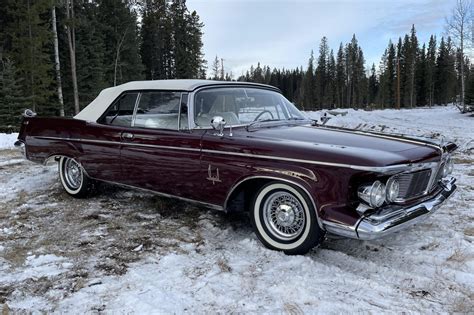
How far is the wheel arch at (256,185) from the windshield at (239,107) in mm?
768

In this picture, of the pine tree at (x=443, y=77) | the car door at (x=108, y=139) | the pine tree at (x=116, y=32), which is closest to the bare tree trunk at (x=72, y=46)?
the pine tree at (x=116, y=32)

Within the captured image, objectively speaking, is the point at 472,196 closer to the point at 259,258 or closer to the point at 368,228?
the point at 368,228

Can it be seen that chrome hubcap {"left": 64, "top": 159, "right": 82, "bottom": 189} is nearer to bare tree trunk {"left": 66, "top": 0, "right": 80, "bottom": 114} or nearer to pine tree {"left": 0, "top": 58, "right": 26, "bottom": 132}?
pine tree {"left": 0, "top": 58, "right": 26, "bottom": 132}

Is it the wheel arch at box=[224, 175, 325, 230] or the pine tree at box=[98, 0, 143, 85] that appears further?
the pine tree at box=[98, 0, 143, 85]

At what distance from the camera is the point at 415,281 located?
3047 millimetres

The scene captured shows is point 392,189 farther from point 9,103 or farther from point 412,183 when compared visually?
point 9,103

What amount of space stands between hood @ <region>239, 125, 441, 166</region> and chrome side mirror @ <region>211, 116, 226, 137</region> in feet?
0.90

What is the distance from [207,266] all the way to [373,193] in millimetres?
1523

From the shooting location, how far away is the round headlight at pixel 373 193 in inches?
123

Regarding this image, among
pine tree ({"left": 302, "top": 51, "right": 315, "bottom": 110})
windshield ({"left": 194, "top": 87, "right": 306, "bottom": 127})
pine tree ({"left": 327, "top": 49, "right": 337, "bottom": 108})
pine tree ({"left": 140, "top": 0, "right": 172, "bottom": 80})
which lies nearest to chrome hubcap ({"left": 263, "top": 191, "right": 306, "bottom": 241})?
windshield ({"left": 194, "top": 87, "right": 306, "bottom": 127})

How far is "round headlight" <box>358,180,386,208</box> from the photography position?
123 inches

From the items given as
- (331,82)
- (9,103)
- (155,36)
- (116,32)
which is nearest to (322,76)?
(331,82)

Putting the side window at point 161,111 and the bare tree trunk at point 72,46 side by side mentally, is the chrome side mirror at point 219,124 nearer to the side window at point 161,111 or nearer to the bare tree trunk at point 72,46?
the side window at point 161,111

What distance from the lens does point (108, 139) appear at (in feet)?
16.2
